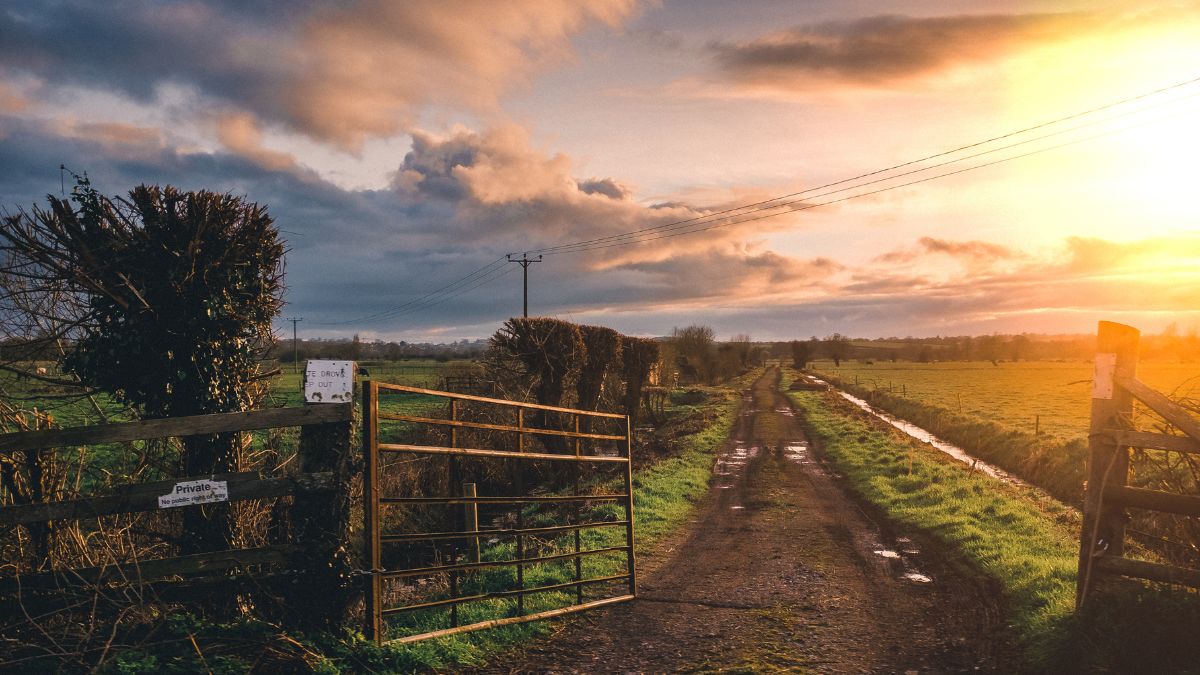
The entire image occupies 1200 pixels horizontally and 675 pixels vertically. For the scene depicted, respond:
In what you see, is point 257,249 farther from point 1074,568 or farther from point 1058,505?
point 1058,505

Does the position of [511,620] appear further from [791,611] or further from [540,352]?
[540,352]

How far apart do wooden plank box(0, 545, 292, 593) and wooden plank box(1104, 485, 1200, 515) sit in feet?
25.3

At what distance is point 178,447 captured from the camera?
26.2ft

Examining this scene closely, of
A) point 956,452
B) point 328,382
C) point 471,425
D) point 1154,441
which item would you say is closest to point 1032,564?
point 1154,441

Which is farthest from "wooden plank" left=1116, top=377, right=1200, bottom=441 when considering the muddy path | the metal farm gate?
the metal farm gate

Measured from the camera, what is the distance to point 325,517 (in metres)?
5.49

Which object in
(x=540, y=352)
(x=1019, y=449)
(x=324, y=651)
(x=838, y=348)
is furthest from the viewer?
(x=838, y=348)

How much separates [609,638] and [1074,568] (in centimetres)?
641

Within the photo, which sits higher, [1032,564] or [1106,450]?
[1106,450]

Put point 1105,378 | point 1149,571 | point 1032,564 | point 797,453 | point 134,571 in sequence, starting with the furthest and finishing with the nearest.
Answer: point 797,453 < point 1032,564 < point 1105,378 < point 1149,571 < point 134,571

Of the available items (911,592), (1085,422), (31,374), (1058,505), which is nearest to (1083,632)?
(911,592)

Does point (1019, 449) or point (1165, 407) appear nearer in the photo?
point (1165, 407)

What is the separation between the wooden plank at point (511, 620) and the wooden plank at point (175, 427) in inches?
82.8

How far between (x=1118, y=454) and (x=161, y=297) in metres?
9.84
